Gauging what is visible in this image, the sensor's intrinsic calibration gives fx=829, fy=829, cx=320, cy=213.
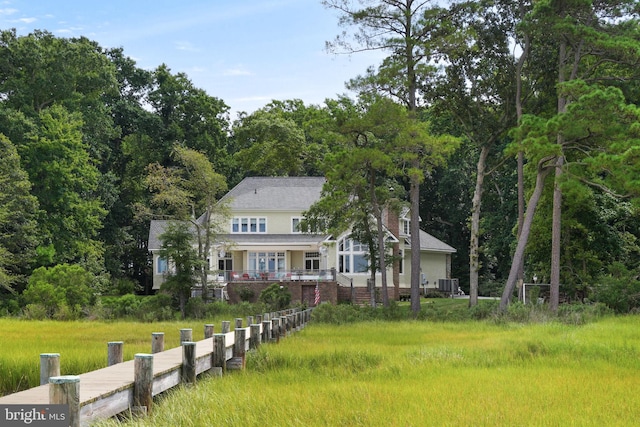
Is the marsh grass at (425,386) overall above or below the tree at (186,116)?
below

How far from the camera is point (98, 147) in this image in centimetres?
5853

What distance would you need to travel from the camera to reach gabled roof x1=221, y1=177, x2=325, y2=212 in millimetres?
55188

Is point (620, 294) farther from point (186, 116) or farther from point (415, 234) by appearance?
point (186, 116)

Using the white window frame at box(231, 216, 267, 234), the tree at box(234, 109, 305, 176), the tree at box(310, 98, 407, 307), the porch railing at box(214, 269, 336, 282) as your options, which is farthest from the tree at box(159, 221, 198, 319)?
the white window frame at box(231, 216, 267, 234)

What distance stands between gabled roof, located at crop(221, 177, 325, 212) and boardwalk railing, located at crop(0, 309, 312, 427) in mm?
39623

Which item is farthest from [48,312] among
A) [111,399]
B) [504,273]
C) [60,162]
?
[504,273]

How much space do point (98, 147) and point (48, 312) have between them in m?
24.8

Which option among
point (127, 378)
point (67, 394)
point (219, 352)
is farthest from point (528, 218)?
point (67, 394)

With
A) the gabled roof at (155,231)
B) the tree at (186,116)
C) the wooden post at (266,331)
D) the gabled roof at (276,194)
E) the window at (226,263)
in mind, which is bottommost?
the wooden post at (266,331)

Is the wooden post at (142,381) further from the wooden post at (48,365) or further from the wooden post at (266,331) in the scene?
the wooden post at (266,331)

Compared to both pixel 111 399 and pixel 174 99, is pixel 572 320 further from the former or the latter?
pixel 174 99

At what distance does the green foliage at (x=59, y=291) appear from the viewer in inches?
1415

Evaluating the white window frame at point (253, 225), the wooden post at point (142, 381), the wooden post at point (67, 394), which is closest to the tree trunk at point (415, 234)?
the white window frame at point (253, 225)

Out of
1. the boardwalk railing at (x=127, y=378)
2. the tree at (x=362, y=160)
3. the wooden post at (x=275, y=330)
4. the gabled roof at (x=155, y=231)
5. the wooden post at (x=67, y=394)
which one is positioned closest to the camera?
the wooden post at (x=67, y=394)
